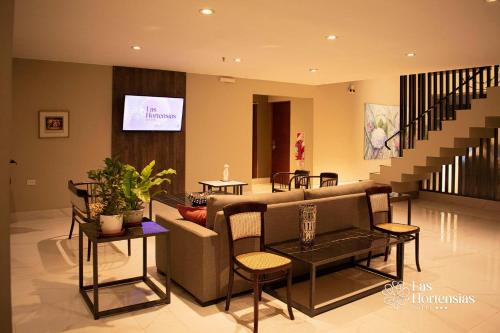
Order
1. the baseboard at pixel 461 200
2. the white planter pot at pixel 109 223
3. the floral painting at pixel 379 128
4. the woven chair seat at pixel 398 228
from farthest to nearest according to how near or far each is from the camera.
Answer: the floral painting at pixel 379 128 → the baseboard at pixel 461 200 → the woven chair seat at pixel 398 228 → the white planter pot at pixel 109 223

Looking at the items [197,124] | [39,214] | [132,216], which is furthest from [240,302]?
[197,124]

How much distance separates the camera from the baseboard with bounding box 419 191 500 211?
8.05 meters

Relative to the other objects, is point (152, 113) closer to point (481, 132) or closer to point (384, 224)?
point (384, 224)

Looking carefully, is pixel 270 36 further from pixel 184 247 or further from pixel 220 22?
pixel 184 247

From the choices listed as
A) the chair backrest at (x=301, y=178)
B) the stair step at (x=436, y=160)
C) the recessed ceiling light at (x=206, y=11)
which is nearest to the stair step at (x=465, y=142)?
the stair step at (x=436, y=160)

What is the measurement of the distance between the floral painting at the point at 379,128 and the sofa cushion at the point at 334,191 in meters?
6.61

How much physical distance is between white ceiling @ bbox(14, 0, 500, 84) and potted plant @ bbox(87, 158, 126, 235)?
5.54 feet

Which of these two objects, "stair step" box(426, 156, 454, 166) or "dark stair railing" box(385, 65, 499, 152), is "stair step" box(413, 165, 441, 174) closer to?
"stair step" box(426, 156, 454, 166)

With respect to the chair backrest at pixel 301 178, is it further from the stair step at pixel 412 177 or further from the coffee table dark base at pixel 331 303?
the coffee table dark base at pixel 331 303

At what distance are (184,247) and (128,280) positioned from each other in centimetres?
78

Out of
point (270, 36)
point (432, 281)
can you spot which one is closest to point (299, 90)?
point (270, 36)

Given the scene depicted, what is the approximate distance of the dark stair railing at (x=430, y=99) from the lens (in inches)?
352

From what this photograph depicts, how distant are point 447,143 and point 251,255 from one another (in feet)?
18.9

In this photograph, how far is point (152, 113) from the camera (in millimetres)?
7941
